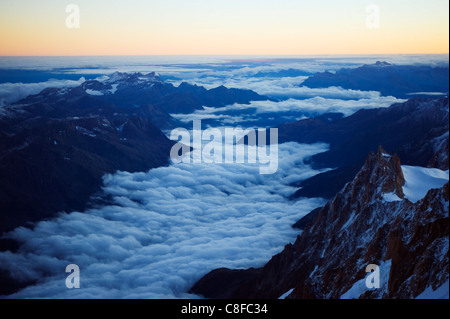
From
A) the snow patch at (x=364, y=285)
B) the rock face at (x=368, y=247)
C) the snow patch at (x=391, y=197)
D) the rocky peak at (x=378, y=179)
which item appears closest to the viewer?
the rock face at (x=368, y=247)

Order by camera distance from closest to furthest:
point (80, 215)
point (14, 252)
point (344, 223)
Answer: point (344, 223), point (14, 252), point (80, 215)

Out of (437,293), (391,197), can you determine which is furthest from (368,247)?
(437,293)

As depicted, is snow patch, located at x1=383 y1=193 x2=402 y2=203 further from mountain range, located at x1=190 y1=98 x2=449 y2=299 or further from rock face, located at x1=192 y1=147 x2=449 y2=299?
rock face, located at x1=192 y1=147 x2=449 y2=299

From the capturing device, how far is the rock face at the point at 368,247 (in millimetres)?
34812

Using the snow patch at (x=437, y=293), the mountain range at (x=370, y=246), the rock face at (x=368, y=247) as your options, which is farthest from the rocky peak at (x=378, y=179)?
the snow patch at (x=437, y=293)

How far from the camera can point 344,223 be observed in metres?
69.1

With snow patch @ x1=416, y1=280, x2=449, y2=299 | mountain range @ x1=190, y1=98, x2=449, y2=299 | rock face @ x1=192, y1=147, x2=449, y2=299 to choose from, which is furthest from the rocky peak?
snow patch @ x1=416, y1=280, x2=449, y2=299

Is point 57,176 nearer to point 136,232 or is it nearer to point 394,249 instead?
point 136,232

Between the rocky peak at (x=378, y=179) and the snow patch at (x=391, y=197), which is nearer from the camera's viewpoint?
the snow patch at (x=391, y=197)

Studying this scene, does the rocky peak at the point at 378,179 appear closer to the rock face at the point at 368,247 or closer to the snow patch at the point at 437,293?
the rock face at the point at 368,247

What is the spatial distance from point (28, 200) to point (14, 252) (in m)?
40.6

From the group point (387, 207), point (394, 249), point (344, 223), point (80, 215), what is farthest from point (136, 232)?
point (394, 249)
